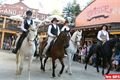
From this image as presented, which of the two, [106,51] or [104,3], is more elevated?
[104,3]

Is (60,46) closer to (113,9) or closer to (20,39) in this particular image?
(20,39)

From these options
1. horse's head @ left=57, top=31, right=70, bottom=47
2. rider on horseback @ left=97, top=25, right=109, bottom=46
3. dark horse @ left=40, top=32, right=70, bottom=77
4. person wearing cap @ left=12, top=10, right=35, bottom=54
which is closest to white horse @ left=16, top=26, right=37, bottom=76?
person wearing cap @ left=12, top=10, right=35, bottom=54

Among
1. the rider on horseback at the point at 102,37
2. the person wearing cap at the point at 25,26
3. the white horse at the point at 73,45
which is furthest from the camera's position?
the rider on horseback at the point at 102,37

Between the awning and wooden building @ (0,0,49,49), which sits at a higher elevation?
the awning

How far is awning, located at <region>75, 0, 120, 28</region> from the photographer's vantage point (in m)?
32.3

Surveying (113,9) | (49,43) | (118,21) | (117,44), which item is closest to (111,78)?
(49,43)

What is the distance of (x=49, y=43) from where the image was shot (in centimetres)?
1645

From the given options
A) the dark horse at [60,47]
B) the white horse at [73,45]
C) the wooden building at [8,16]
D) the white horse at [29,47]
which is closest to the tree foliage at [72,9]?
the wooden building at [8,16]

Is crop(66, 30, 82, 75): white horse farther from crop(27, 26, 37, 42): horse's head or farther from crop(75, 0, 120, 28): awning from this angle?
crop(75, 0, 120, 28): awning

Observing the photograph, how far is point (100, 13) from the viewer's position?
119 ft

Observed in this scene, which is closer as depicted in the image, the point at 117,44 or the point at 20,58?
the point at 20,58

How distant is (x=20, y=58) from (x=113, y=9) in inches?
756

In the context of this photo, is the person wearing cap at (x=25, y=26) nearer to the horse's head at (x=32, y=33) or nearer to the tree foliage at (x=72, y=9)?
the horse's head at (x=32, y=33)

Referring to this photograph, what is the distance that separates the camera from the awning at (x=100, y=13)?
32.3 meters
